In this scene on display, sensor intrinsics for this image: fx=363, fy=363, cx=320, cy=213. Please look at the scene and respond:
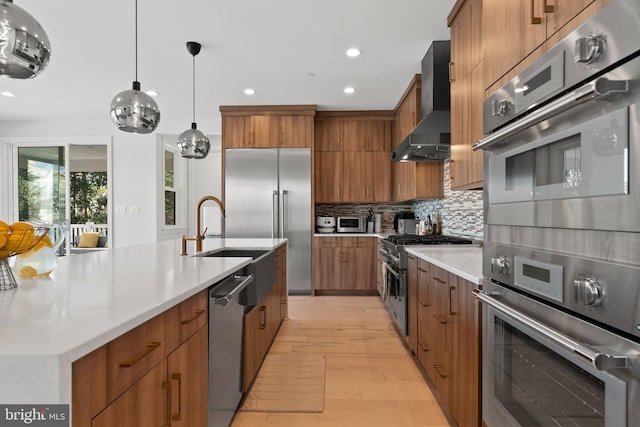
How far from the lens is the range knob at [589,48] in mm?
785

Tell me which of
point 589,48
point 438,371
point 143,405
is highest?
point 589,48

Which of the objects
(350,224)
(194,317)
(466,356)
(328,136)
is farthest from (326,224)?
(194,317)

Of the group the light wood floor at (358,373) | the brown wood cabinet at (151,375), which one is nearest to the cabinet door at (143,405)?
the brown wood cabinet at (151,375)

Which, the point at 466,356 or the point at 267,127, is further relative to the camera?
the point at 267,127

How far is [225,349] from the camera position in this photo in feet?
5.59

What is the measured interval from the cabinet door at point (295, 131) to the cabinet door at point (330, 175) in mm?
338

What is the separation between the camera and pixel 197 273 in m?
1.52

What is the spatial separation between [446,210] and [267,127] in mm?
2681

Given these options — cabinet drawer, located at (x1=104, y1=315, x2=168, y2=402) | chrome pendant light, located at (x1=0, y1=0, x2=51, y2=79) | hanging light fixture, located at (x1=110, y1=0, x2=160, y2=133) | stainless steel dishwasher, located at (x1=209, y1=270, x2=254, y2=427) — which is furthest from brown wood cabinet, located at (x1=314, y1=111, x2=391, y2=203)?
cabinet drawer, located at (x1=104, y1=315, x2=168, y2=402)

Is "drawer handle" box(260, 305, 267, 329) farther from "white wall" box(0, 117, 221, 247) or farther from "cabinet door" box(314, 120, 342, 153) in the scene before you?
"white wall" box(0, 117, 221, 247)

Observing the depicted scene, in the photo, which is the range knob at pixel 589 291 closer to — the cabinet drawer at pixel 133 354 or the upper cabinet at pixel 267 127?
the cabinet drawer at pixel 133 354

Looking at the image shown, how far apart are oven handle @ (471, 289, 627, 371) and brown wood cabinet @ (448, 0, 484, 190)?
1230 mm

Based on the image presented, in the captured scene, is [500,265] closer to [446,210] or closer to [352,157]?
[446,210]

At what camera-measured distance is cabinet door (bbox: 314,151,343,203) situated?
5355 mm
